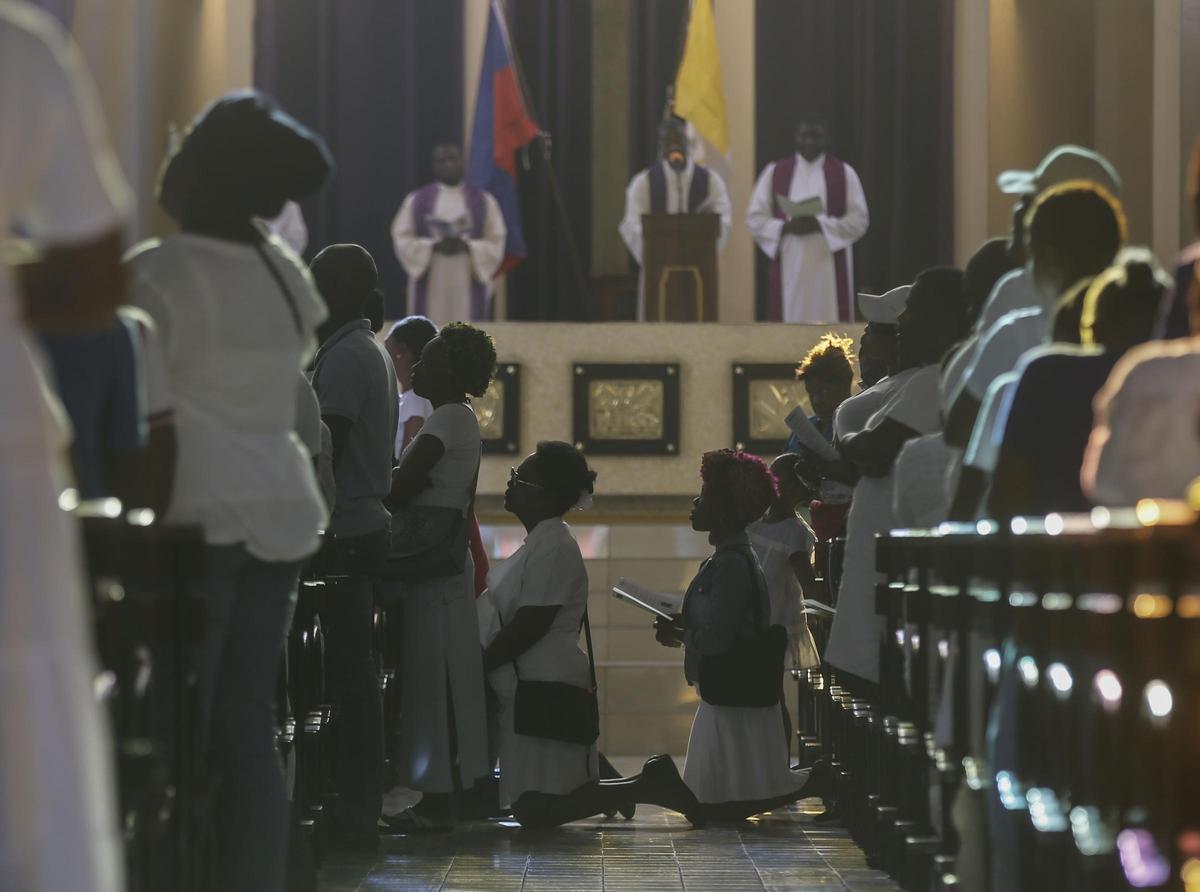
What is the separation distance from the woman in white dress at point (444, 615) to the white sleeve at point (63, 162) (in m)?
3.93

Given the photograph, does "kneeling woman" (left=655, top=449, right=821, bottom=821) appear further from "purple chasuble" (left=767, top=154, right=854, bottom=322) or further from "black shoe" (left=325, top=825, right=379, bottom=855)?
"purple chasuble" (left=767, top=154, right=854, bottom=322)

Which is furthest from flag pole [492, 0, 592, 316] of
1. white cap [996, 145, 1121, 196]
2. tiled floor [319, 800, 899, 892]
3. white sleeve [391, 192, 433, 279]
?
white cap [996, 145, 1121, 196]

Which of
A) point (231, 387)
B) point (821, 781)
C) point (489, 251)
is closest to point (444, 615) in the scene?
point (821, 781)

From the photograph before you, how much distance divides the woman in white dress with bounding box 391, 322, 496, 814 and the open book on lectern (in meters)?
0.55

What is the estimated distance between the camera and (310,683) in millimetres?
5199

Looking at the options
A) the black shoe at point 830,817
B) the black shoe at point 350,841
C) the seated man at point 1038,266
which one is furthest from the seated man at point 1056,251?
the black shoe at point 830,817

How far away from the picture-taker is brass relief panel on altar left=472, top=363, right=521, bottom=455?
37.7 ft

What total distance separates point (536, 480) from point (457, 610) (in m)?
0.53

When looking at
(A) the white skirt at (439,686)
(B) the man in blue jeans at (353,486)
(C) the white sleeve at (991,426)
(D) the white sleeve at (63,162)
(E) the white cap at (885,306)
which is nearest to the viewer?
(D) the white sleeve at (63,162)

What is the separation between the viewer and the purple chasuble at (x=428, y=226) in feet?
47.2

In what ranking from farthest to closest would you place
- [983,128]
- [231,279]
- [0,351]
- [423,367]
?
[983,128] → [423,367] → [231,279] → [0,351]

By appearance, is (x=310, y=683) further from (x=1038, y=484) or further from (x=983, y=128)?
(x=983, y=128)

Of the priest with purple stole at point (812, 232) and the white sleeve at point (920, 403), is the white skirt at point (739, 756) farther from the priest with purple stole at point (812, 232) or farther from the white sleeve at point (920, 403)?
the priest with purple stole at point (812, 232)

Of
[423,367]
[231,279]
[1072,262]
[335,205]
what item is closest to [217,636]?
[231,279]
